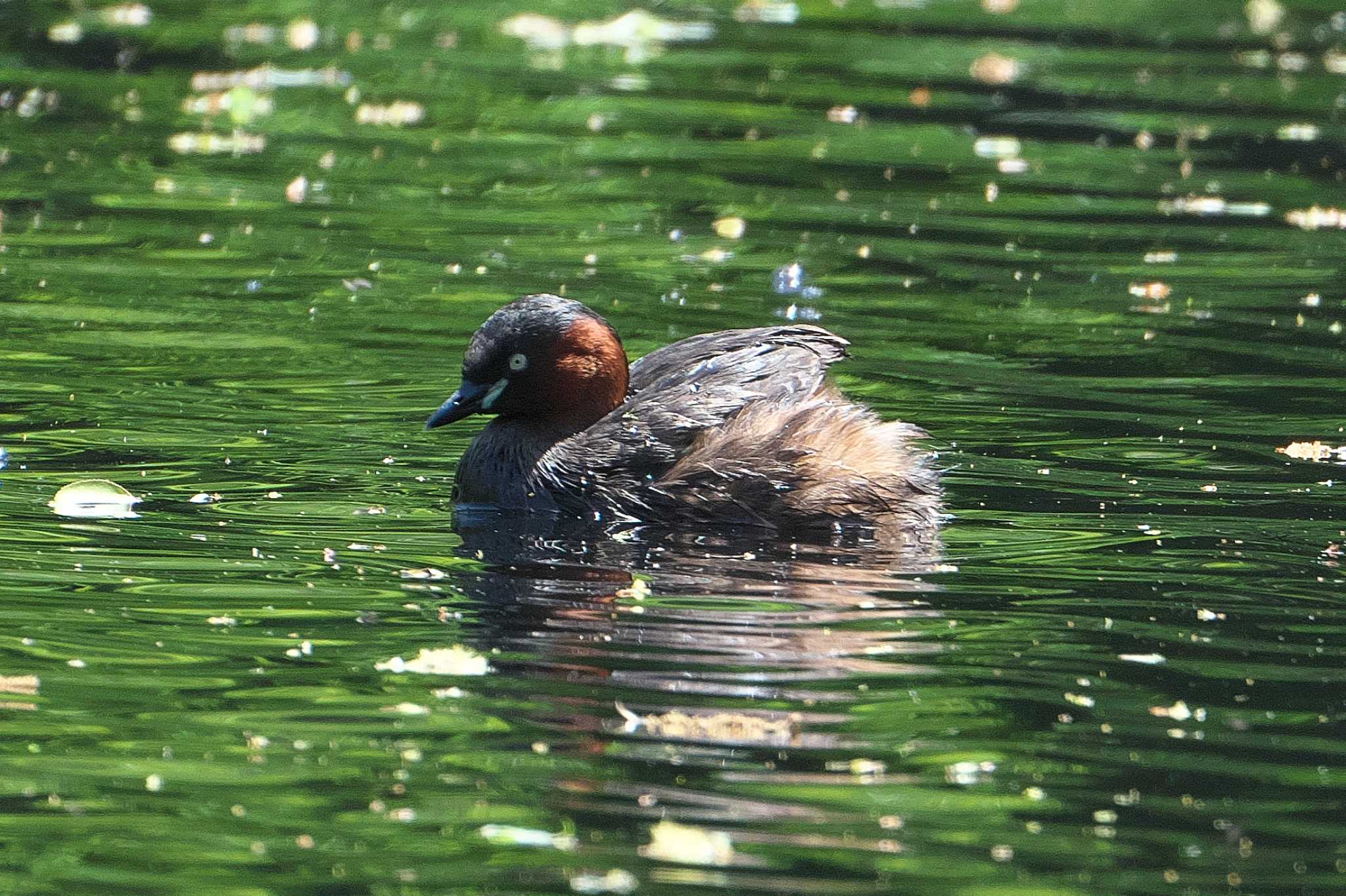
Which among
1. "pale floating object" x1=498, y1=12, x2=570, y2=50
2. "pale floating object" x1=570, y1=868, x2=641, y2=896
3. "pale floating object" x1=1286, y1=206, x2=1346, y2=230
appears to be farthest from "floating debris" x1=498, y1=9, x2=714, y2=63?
"pale floating object" x1=570, y1=868, x2=641, y2=896

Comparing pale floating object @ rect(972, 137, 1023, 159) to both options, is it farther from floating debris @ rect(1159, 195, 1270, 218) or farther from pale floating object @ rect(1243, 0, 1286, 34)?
pale floating object @ rect(1243, 0, 1286, 34)

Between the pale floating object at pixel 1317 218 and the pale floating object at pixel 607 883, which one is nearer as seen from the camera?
the pale floating object at pixel 607 883

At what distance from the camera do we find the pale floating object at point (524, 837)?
5195 millimetres

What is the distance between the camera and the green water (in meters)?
5.36

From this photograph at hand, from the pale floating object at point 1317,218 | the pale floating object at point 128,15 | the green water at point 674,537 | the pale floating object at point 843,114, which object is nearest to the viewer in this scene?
the green water at point 674,537

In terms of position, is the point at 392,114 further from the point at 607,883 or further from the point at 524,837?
the point at 607,883

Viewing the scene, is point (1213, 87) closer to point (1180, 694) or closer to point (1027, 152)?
point (1027, 152)

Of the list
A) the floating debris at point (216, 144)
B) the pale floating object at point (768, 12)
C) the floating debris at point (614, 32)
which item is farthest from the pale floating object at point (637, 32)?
the floating debris at point (216, 144)

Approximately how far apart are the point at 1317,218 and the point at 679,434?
686 cm

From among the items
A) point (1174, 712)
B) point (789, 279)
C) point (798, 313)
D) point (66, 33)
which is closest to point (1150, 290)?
point (789, 279)

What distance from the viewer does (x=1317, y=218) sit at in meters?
13.5

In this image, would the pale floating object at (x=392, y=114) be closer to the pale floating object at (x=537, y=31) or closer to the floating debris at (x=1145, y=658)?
the pale floating object at (x=537, y=31)

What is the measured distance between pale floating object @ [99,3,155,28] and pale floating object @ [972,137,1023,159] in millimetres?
7838

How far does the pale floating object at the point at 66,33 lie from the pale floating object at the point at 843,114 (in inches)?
256
